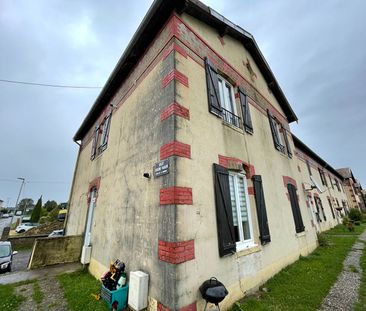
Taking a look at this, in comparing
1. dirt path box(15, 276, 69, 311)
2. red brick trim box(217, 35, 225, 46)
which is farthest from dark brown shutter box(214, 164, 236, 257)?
red brick trim box(217, 35, 225, 46)

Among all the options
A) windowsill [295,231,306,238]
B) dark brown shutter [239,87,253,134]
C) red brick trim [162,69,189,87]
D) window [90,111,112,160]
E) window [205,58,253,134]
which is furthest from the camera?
window [90,111,112,160]

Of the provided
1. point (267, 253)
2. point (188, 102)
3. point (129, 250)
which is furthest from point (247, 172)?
point (129, 250)

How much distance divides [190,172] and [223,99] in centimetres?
323

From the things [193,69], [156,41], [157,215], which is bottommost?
[157,215]

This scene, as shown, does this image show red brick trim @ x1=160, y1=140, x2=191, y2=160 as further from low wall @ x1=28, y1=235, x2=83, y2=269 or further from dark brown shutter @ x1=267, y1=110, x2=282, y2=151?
low wall @ x1=28, y1=235, x2=83, y2=269

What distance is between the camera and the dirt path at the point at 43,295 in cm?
381

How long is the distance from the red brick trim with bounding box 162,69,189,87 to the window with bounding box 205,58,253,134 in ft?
2.82

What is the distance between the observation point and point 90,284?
15.9ft

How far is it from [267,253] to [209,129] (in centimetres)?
374

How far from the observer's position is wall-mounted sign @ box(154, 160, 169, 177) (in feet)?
11.5

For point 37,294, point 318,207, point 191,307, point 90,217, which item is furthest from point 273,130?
point 318,207

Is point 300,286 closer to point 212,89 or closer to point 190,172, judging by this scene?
point 190,172

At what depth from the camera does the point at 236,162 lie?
480 cm

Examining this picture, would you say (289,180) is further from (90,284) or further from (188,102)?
(90,284)
